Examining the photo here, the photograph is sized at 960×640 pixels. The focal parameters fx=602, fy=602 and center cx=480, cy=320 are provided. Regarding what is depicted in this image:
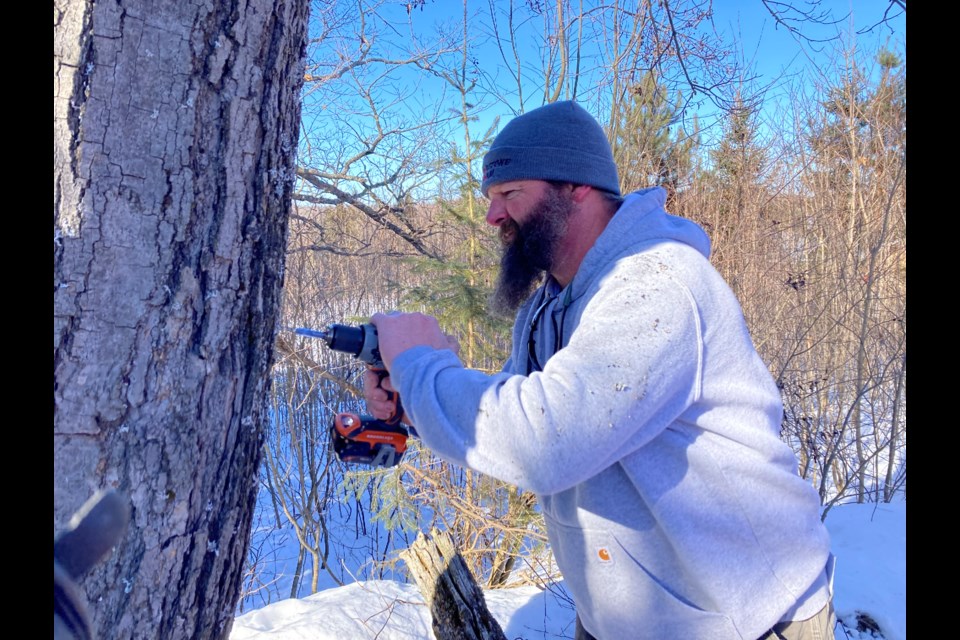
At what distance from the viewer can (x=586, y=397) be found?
142cm

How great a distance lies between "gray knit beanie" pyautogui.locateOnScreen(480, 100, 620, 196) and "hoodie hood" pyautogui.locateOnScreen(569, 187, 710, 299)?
0.28 meters

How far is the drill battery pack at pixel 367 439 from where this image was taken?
2.02 metres

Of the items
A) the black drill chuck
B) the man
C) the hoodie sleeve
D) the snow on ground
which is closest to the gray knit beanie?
the man

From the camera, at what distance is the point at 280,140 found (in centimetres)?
142

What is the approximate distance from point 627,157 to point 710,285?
5680 millimetres

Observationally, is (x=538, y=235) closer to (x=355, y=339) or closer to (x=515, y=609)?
(x=355, y=339)

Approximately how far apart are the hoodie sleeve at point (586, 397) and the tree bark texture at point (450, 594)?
2.04m

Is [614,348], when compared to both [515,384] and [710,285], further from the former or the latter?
[710,285]

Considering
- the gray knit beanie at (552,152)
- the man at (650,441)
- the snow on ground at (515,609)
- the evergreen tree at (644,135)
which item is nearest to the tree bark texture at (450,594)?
the snow on ground at (515,609)

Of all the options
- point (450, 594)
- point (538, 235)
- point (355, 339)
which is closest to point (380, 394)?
point (355, 339)

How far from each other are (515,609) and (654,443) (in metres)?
3.69

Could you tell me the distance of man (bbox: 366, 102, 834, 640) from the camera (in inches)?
57.1

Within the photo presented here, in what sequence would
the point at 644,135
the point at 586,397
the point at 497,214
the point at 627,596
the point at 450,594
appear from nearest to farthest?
the point at 586,397
the point at 627,596
the point at 497,214
the point at 450,594
the point at 644,135
